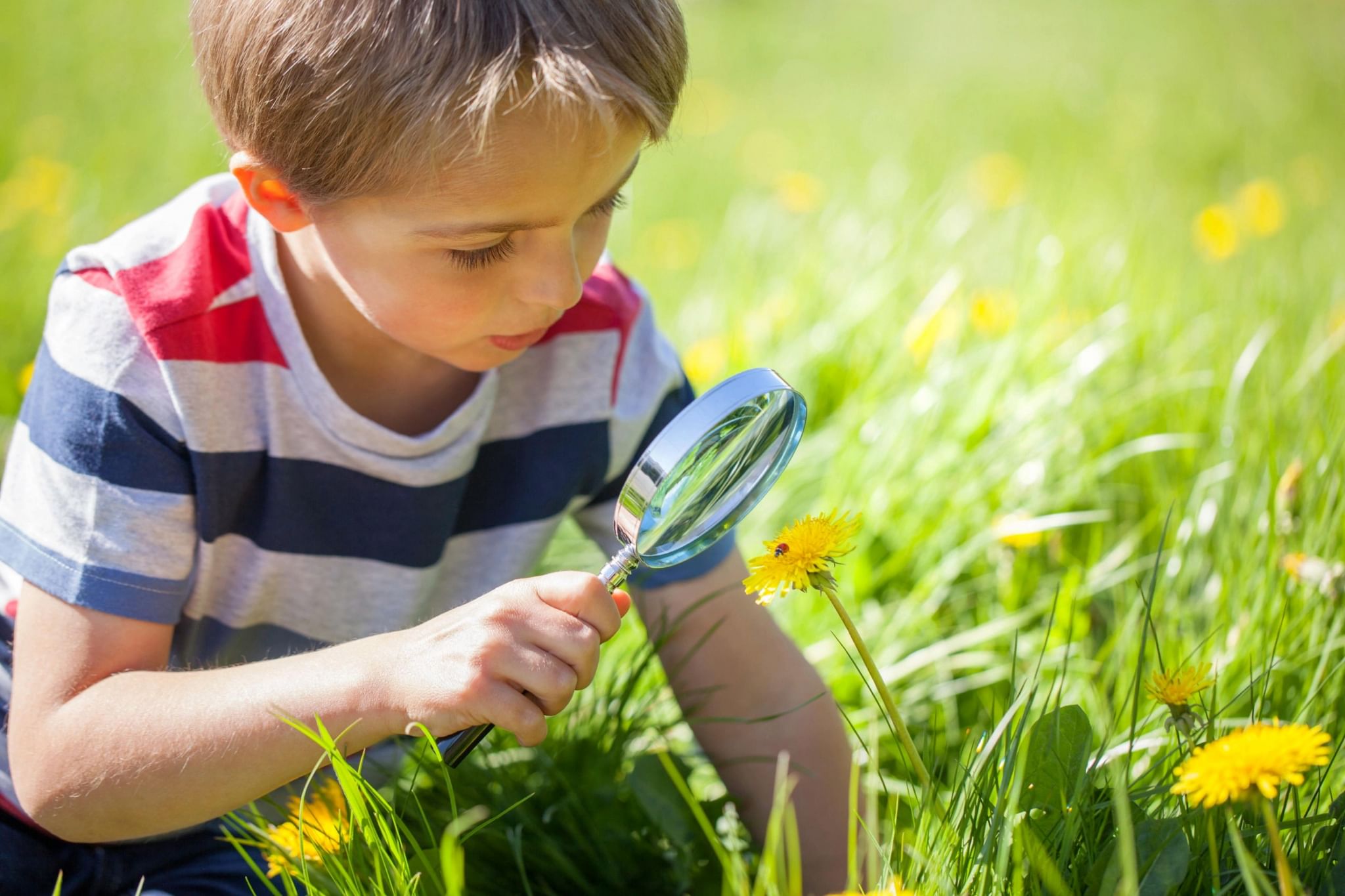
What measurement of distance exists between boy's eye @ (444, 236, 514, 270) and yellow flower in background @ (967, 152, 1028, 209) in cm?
199

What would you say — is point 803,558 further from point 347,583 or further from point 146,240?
point 146,240

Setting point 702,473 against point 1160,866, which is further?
point 702,473

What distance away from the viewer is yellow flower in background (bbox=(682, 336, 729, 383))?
2.19m

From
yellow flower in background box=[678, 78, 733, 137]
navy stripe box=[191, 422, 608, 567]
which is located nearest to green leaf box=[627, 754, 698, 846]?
navy stripe box=[191, 422, 608, 567]

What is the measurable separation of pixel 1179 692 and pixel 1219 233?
1.94 metres

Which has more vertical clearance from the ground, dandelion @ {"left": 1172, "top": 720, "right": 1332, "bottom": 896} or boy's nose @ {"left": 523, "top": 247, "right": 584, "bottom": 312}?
boy's nose @ {"left": 523, "top": 247, "right": 584, "bottom": 312}

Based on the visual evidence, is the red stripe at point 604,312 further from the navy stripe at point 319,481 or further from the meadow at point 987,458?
the meadow at point 987,458

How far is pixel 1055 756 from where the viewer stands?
0.99 meters

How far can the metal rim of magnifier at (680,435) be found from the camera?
96 centimetres

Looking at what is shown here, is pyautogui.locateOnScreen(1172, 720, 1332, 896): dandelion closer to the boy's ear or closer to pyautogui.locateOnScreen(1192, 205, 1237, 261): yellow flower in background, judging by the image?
the boy's ear

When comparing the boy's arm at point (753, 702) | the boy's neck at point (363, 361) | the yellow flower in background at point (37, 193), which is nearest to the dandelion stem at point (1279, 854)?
the boy's arm at point (753, 702)

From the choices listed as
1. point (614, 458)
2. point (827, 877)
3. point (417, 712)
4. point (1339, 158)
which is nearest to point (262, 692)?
point (417, 712)

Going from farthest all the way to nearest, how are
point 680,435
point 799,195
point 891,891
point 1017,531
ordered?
point 799,195 < point 1017,531 < point 680,435 < point 891,891

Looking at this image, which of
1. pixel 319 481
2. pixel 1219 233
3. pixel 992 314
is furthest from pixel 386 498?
pixel 1219 233
